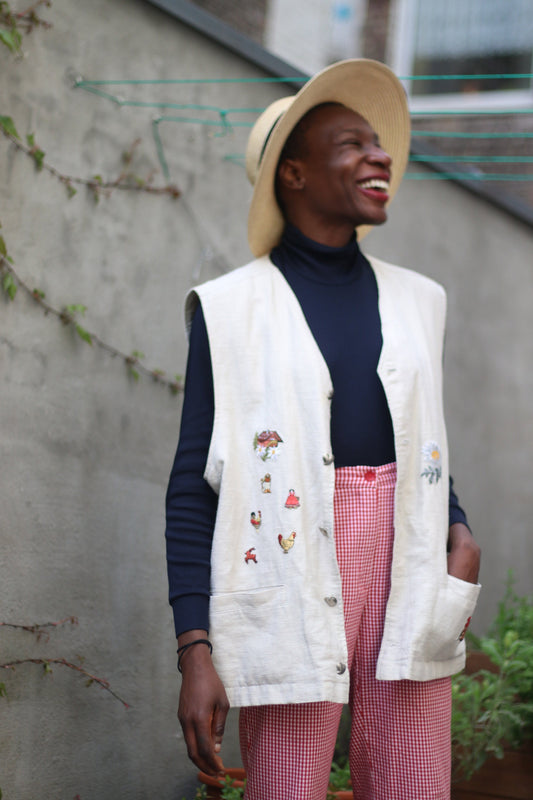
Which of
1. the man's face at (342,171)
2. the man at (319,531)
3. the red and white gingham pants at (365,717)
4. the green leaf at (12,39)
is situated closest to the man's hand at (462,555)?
the man at (319,531)

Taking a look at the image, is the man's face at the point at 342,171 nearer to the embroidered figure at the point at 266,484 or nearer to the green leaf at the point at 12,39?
the embroidered figure at the point at 266,484

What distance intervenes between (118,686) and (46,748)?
0.30 m

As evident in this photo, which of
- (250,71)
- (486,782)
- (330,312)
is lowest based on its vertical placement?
(486,782)

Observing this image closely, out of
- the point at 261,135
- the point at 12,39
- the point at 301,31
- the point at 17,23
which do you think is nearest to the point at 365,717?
the point at 261,135

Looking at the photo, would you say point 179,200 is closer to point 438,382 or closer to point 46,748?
point 438,382

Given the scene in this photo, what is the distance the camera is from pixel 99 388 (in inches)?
108

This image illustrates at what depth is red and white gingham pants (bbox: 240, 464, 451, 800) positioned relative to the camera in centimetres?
191

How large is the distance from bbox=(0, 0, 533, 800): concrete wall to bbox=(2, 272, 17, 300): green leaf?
26 millimetres

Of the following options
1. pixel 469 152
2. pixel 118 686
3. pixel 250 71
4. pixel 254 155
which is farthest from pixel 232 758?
pixel 469 152

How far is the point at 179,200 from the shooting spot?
3090 millimetres

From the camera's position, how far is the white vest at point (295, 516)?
1.87 metres

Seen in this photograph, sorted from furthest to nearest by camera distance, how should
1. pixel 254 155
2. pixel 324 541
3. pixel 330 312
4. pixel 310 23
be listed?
1. pixel 310 23
2. pixel 254 155
3. pixel 330 312
4. pixel 324 541

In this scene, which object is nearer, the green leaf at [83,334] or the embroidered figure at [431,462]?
the embroidered figure at [431,462]

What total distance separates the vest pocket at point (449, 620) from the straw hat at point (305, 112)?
3.19 feet
